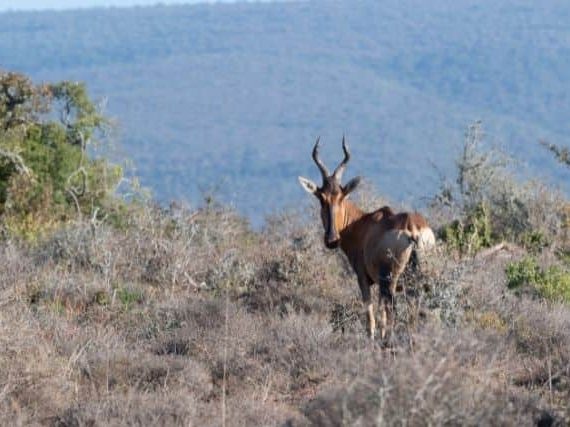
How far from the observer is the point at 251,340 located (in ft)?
38.5

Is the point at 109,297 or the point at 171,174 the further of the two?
the point at 171,174

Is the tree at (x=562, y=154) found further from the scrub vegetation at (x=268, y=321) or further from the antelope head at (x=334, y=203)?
the antelope head at (x=334, y=203)

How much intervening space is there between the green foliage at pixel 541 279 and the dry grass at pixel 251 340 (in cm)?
19

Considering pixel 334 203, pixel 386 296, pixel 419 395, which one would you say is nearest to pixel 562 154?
pixel 334 203

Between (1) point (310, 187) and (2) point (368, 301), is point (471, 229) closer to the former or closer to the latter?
(1) point (310, 187)

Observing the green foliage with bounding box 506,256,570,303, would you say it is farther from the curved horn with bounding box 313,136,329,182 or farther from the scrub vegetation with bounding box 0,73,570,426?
the curved horn with bounding box 313,136,329,182

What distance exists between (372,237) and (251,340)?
1.76 metres

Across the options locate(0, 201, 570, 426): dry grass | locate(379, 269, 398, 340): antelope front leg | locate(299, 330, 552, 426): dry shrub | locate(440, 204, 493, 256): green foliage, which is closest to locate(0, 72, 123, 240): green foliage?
locate(0, 201, 570, 426): dry grass

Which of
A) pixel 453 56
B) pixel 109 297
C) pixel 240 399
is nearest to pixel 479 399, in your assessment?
pixel 240 399

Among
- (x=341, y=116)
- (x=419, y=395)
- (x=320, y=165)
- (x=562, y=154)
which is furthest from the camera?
(x=341, y=116)

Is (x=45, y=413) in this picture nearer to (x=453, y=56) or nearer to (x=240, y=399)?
(x=240, y=399)

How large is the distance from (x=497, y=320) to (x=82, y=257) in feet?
18.8

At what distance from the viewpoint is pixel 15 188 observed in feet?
69.9

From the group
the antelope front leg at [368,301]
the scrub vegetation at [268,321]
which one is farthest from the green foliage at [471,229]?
the antelope front leg at [368,301]
